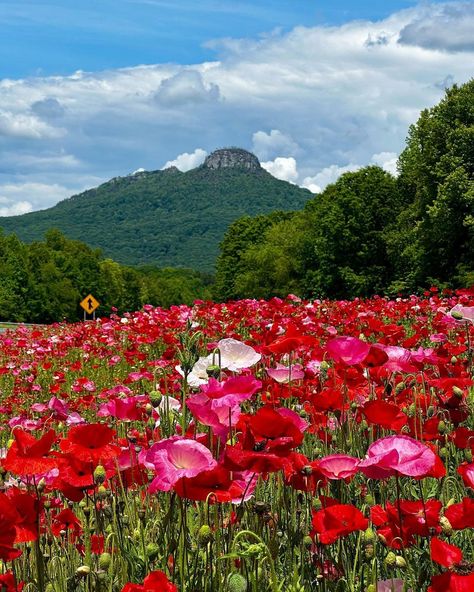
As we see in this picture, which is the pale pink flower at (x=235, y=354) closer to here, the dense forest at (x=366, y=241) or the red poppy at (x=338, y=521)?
the red poppy at (x=338, y=521)

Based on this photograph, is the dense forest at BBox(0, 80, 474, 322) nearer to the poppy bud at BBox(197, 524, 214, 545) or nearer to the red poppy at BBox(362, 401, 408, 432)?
A: the red poppy at BBox(362, 401, 408, 432)

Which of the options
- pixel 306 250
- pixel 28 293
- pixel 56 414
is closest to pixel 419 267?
pixel 306 250

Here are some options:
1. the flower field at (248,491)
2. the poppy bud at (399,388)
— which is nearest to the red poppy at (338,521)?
the flower field at (248,491)

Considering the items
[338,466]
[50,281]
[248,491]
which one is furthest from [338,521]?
[50,281]

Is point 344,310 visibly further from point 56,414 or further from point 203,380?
point 203,380

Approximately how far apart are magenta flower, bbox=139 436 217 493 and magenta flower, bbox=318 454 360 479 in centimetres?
44

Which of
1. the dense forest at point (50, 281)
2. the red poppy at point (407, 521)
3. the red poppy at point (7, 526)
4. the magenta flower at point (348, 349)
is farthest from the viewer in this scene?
the dense forest at point (50, 281)

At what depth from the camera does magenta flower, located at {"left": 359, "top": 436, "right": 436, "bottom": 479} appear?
1.74 m

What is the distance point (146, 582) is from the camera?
5.15 feet

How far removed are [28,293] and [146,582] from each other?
66127 millimetres

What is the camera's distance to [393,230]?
4106 centimetres

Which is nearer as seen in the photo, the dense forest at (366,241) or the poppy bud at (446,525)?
the poppy bud at (446,525)

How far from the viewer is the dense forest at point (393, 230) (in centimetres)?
3259

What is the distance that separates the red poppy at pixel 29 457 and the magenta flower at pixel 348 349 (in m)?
1.00
